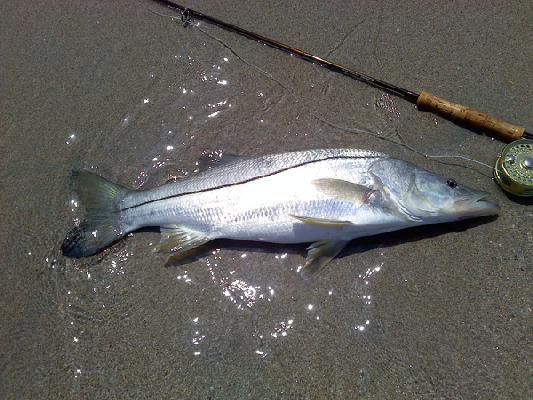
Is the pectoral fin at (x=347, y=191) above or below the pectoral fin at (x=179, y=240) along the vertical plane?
above

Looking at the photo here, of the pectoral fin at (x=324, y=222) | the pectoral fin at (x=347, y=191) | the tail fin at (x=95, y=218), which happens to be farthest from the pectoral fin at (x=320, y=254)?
the tail fin at (x=95, y=218)

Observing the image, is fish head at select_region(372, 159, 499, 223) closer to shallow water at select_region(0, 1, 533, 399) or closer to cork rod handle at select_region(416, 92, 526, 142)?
shallow water at select_region(0, 1, 533, 399)

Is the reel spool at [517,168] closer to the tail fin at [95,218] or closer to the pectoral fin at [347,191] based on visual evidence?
the pectoral fin at [347,191]

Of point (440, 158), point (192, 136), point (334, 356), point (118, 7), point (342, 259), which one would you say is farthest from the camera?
point (118, 7)

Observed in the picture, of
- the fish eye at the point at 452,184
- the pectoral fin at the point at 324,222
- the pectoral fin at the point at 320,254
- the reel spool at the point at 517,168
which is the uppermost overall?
the reel spool at the point at 517,168

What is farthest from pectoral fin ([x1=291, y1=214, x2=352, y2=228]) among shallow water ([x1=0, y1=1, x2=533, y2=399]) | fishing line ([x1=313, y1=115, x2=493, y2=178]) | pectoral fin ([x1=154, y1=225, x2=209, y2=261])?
fishing line ([x1=313, y1=115, x2=493, y2=178])

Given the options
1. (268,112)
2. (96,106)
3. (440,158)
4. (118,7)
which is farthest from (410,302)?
(118,7)

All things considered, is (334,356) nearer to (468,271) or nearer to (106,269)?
(468,271)

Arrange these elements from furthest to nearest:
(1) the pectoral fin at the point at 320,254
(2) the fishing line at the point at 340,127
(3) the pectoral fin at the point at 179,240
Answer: (2) the fishing line at the point at 340,127
(3) the pectoral fin at the point at 179,240
(1) the pectoral fin at the point at 320,254
